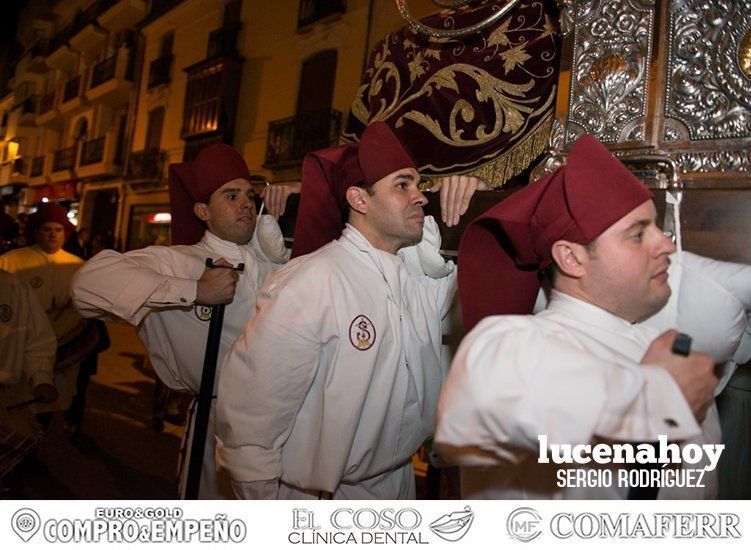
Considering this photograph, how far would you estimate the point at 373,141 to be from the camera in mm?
1879

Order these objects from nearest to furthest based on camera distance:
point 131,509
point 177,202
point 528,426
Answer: point 528,426
point 131,509
point 177,202

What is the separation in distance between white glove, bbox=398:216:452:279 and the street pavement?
2168mm

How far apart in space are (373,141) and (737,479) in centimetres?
153

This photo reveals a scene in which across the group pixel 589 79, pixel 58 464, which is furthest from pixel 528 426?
pixel 58 464

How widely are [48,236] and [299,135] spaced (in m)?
5.40

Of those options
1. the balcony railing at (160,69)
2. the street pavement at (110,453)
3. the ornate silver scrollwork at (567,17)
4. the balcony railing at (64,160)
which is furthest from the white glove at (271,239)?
the balcony railing at (64,160)

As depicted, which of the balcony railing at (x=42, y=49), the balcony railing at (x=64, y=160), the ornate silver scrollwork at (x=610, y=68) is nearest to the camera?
the ornate silver scrollwork at (x=610, y=68)

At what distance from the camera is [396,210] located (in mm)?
1847

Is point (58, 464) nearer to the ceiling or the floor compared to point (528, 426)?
nearer to the floor

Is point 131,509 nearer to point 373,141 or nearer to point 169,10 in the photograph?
point 373,141

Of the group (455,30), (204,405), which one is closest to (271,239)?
(204,405)

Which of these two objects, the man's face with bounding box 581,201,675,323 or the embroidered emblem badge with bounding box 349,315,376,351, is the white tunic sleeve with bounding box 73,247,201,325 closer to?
the embroidered emblem badge with bounding box 349,315,376,351

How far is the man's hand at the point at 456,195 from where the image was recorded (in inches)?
65.1

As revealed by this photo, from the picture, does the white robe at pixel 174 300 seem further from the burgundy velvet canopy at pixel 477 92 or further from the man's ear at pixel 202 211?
the burgundy velvet canopy at pixel 477 92
